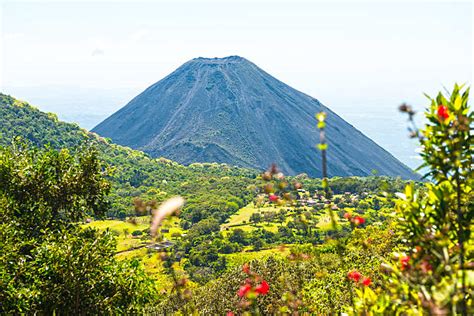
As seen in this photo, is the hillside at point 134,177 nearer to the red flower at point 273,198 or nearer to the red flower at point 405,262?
the red flower at point 405,262

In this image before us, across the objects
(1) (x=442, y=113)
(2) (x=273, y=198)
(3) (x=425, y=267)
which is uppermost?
(1) (x=442, y=113)

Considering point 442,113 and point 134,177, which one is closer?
point 442,113

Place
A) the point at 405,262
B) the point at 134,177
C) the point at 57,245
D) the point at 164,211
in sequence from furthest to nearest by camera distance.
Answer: the point at 134,177 → the point at 57,245 → the point at 405,262 → the point at 164,211

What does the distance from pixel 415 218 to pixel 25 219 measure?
51.6 ft

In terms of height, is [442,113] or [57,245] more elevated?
[442,113]

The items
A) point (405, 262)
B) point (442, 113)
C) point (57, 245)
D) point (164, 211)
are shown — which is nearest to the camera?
point (164, 211)

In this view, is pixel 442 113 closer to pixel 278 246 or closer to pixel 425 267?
pixel 425 267

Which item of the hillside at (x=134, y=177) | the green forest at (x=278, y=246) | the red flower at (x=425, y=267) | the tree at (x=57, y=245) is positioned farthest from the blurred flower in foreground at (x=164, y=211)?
the hillside at (x=134, y=177)

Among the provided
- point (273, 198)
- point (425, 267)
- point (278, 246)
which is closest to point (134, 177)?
point (278, 246)

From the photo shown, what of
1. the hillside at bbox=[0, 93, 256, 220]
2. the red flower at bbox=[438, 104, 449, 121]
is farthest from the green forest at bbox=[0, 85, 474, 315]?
the hillside at bbox=[0, 93, 256, 220]

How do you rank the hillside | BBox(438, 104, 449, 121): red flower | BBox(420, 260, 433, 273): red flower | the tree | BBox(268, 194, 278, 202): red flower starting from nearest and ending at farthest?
BBox(420, 260, 433, 273): red flower, BBox(268, 194, 278, 202): red flower, BBox(438, 104, 449, 121): red flower, the tree, the hillside

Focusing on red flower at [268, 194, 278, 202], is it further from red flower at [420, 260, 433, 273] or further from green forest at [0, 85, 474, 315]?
red flower at [420, 260, 433, 273]

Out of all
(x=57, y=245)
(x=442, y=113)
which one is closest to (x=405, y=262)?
(x=442, y=113)

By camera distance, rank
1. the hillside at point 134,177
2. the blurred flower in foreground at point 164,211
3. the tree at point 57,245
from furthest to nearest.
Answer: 1. the hillside at point 134,177
2. the tree at point 57,245
3. the blurred flower in foreground at point 164,211
